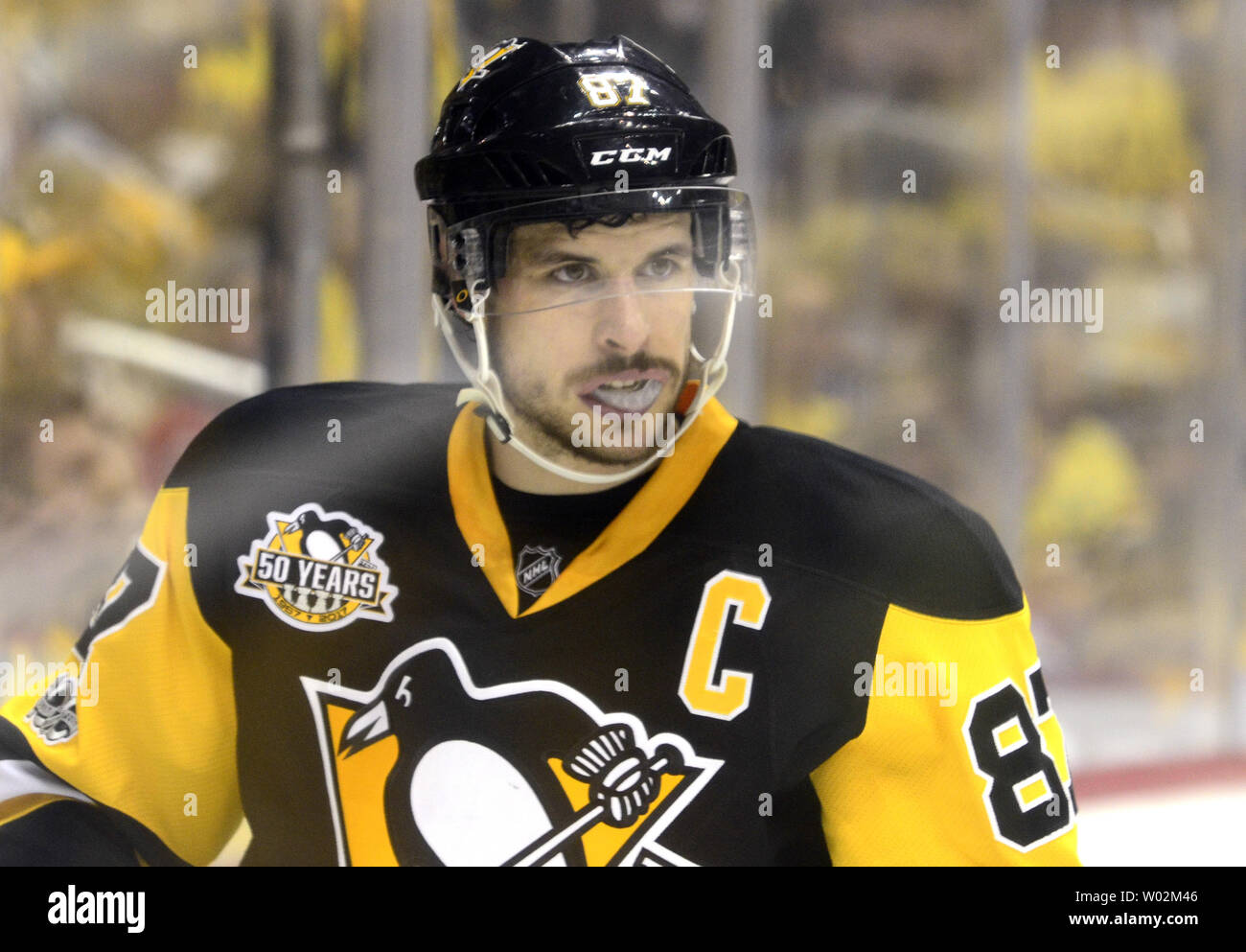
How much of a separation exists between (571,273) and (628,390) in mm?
147

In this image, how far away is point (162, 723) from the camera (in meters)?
1.45

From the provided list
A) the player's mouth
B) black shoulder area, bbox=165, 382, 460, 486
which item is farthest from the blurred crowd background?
the player's mouth

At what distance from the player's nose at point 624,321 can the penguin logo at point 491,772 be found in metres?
0.39

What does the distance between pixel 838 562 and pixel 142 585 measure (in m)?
0.82

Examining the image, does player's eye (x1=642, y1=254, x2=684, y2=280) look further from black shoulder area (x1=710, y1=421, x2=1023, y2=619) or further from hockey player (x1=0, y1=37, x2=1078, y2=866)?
black shoulder area (x1=710, y1=421, x2=1023, y2=619)

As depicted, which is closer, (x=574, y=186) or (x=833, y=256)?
(x=574, y=186)

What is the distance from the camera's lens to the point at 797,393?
2.11 metres

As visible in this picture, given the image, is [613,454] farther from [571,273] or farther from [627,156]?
[627,156]

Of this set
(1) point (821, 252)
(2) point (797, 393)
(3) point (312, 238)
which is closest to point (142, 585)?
(3) point (312, 238)

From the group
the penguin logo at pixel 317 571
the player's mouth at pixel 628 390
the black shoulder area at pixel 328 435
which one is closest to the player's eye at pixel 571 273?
the player's mouth at pixel 628 390

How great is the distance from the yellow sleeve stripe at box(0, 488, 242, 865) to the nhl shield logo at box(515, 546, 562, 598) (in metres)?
0.37

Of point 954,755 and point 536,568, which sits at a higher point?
point 536,568

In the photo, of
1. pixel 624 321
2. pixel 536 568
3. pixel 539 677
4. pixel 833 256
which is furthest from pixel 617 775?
pixel 833 256

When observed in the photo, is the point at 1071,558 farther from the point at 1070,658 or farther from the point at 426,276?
the point at 426,276
